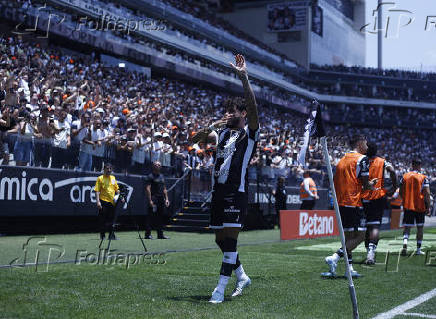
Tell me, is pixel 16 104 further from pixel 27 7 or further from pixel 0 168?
pixel 27 7

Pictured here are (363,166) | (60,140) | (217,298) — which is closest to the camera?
(217,298)

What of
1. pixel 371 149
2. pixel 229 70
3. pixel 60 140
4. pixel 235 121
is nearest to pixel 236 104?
pixel 235 121

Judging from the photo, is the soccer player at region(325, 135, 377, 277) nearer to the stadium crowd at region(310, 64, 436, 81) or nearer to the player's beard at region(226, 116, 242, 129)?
the player's beard at region(226, 116, 242, 129)

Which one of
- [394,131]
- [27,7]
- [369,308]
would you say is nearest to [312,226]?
[369,308]

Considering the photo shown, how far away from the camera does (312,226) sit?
1911 centimetres

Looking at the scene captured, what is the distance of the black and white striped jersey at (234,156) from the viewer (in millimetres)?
6719

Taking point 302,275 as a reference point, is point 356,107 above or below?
above

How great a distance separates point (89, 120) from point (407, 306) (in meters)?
11.9

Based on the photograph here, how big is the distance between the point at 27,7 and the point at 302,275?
24417mm

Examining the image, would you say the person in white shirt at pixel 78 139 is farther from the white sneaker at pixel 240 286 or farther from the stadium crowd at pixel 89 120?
the white sneaker at pixel 240 286

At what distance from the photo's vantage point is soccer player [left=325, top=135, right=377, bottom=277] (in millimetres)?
9273

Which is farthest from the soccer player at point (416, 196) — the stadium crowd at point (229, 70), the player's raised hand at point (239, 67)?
the stadium crowd at point (229, 70)

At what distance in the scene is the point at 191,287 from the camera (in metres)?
7.56

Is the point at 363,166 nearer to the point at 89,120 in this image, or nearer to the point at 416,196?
the point at 416,196
